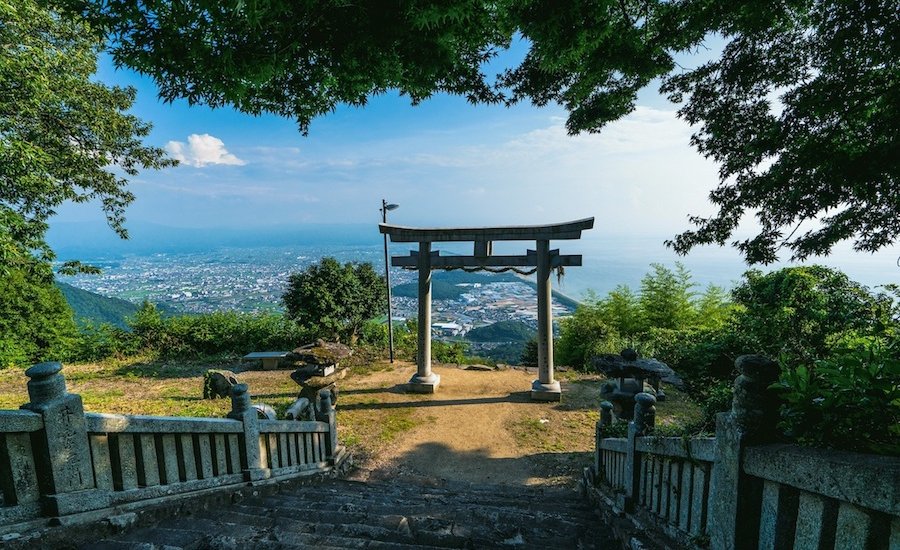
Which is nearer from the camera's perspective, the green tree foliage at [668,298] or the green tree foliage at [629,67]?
the green tree foliage at [629,67]

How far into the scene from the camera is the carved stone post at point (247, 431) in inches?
142

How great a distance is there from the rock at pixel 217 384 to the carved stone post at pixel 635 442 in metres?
9.26

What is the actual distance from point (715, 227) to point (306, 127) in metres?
5.32

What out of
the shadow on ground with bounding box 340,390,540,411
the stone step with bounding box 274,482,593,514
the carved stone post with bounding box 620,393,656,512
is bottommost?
the shadow on ground with bounding box 340,390,540,411

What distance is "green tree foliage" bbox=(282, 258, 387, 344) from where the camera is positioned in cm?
1270

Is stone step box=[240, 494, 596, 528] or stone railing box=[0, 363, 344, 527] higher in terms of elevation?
stone railing box=[0, 363, 344, 527]

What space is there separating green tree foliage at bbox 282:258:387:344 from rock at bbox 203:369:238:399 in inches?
136

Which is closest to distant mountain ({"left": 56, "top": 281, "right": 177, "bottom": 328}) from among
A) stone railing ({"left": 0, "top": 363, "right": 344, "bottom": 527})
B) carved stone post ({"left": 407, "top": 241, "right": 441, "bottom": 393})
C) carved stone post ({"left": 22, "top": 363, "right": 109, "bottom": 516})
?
carved stone post ({"left": 407, "top": 241, "right": 441, "bottom": 393})

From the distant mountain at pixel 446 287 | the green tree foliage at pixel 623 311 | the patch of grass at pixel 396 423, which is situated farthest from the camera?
the distant mountain at pixel 446 287

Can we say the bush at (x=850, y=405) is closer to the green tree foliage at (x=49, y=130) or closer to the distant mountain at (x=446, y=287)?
the green tree foliage at (x=49, y=130)

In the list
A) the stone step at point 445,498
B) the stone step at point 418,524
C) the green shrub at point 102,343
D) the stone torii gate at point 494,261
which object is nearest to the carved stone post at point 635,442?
the stone step at point 418,524

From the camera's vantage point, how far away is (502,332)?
27.1 meters

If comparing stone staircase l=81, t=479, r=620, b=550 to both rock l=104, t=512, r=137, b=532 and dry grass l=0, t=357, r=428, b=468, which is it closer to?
rock l=104, t=512, r=137, b=532

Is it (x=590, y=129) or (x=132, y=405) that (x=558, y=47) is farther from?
(x=132, y=405)
